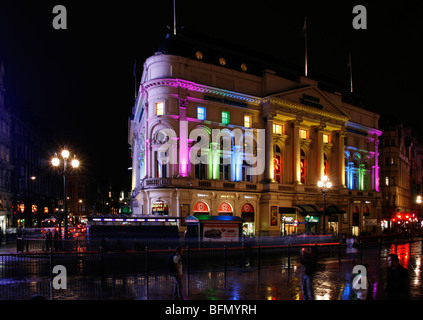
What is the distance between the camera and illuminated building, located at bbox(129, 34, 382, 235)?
43812mm

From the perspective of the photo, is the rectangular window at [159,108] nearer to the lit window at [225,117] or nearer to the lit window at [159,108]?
the lit window at [159,108]

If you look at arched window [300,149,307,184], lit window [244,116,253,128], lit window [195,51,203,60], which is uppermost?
lit window [195,51,203,60]

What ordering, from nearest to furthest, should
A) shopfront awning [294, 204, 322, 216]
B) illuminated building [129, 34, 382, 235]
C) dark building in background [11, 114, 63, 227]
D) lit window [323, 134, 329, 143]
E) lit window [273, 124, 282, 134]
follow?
1. illuminated building [129, 34, 382, 235]
2. shopfront awning [294, 204, 322, 216]
3. lit window [273, 124, 282, 134]
4. lit window [323, 134, 329, 143]
5. dark building in background [11, 114, 63, 227]

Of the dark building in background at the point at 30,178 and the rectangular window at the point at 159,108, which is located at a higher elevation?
the rectangular window at the point at 159,108

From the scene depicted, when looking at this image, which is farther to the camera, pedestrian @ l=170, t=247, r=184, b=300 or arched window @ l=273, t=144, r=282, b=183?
arched window @ l=273, t=144, r=282, b=183

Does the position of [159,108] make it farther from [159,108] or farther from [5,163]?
[5,163]

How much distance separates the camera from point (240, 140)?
4859 cm

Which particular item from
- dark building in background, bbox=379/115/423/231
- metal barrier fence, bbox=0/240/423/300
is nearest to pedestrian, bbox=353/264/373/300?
metal barrier fence, bbox=0/240/423/300

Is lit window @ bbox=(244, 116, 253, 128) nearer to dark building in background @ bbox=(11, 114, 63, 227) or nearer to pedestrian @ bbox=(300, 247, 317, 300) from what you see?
dark building in background @ bbox=(11, 114, 63, 227)

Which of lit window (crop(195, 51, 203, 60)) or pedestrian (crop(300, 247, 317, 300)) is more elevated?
lit window (crop(195, 51, 203, 60))

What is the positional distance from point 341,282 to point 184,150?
94.9 ft

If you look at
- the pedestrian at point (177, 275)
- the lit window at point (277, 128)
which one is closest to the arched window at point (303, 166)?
the lit window at point (277, 128)

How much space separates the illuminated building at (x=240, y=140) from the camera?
4381 centimetres

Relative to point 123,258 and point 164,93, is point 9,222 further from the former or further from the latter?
point 123,258
